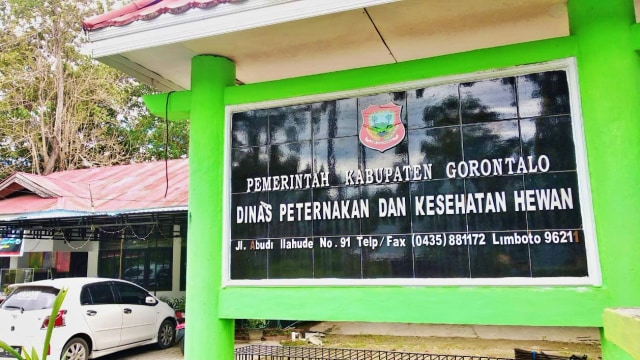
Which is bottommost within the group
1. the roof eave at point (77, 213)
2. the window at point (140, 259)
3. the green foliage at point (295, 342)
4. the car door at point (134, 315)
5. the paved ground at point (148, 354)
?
the paved ground at point (148, 354)

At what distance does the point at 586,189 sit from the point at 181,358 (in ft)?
26.1

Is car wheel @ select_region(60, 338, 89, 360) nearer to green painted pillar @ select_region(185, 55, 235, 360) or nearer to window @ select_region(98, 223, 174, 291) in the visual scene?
green painted pillar @ select_region(185, 55, 235, 360)

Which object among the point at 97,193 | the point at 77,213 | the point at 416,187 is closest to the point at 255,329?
the point at 77,213

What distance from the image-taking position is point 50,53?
20.5 m

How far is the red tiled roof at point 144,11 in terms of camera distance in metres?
4.22

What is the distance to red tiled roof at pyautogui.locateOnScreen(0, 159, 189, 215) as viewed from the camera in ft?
33.3

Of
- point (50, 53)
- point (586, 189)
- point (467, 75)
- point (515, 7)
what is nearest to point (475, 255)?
point (586, 189)

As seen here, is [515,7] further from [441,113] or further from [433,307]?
[433,307]

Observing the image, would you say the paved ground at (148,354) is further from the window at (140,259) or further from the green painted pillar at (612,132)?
the green painted pillar at (612,132)

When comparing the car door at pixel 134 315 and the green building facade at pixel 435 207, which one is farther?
the car door at pixel 134 315

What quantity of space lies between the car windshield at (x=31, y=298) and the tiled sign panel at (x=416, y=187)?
16.3ft

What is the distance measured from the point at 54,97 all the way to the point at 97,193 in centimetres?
1148

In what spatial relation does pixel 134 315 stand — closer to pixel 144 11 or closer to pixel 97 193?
pixel 97 193

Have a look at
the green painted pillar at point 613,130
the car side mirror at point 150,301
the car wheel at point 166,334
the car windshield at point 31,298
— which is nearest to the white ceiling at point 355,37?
the green painted pillar at point 613,130
